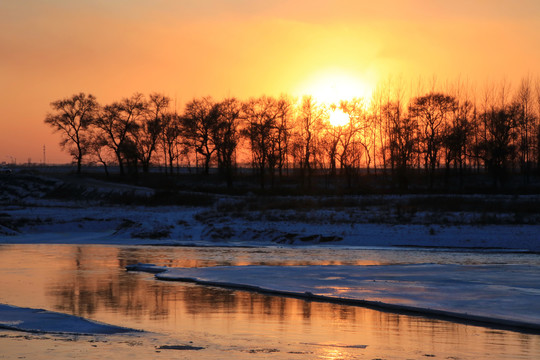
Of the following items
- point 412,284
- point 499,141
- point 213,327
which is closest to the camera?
point 213,327

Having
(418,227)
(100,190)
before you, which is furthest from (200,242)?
(100,190)

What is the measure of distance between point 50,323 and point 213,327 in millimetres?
3211

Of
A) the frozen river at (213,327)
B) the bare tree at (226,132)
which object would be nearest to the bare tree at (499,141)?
the bare tree at (226,132)

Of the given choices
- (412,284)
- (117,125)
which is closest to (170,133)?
(117,125)

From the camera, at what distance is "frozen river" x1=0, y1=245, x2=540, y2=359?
10320 mm

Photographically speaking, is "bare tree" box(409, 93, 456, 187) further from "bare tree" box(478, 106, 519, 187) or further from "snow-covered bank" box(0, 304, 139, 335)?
"snow-covered bank" box(0, 304, 139, 335)

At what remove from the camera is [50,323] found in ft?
40.7

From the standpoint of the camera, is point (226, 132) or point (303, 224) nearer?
point (303, 224)

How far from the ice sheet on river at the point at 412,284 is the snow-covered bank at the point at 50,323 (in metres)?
6.04

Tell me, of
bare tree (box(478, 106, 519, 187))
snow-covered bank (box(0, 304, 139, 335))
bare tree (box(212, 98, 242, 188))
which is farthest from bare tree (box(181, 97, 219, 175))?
snow-covered bank (box(0, 304, 139, 335))

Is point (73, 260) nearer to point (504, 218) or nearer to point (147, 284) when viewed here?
point (147, 284)

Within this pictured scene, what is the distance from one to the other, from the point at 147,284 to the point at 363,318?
7624 millimetres

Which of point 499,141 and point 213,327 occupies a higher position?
point 499,141

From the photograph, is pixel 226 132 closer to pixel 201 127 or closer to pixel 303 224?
pixel 201 127
